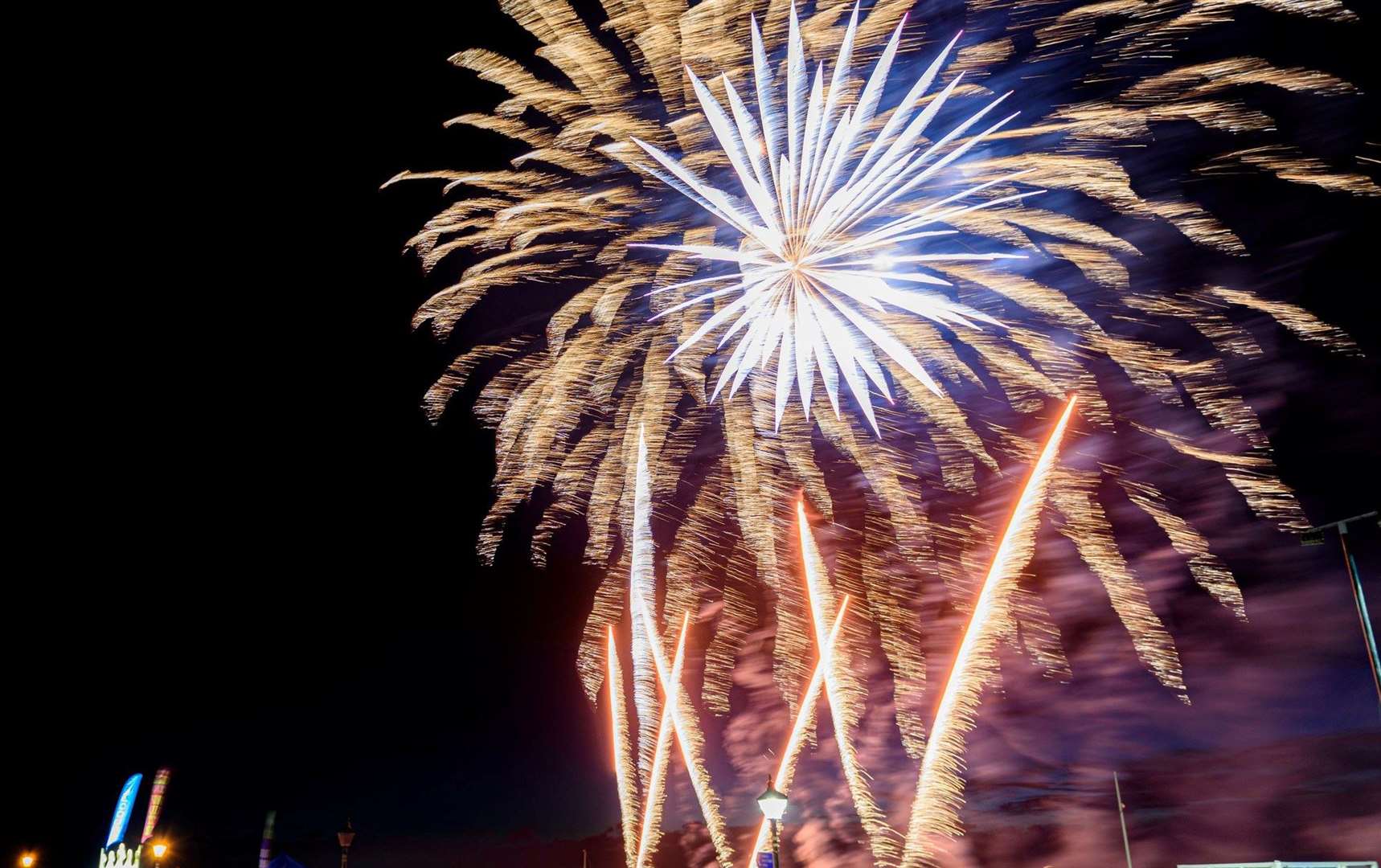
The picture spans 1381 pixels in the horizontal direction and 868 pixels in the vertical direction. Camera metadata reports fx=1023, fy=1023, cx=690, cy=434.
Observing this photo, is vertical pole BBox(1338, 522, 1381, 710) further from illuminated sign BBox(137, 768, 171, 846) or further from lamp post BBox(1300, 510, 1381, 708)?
illuminated sign BBox(137, 768, 171, 846)

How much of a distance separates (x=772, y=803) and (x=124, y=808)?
187ft

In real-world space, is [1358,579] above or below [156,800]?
below

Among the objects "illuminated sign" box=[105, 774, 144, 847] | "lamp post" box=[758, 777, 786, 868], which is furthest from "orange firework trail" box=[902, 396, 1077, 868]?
"illuminated sign" box=[105, 774, 144, 847]

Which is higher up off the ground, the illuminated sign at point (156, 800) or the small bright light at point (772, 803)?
the illuminated sign at point (156, 800)

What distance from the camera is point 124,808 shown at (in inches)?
2227

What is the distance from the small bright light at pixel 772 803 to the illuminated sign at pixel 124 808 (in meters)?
55.9

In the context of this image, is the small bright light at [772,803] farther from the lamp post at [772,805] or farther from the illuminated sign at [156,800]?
the illuminated sign at [156,800]

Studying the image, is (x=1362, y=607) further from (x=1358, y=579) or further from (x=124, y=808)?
(x=124, y=808)

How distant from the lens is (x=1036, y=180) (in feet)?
41.4

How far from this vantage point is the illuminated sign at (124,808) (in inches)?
2191

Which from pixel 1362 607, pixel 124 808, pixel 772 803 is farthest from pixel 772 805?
pixel 124 808

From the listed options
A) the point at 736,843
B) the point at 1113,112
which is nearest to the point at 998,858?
the point at 736,843

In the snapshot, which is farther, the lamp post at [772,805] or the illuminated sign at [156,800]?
the illuminated sign at [156,800]

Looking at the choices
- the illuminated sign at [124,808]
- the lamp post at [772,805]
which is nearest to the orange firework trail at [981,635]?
Result: the lamp post at [772,805]
